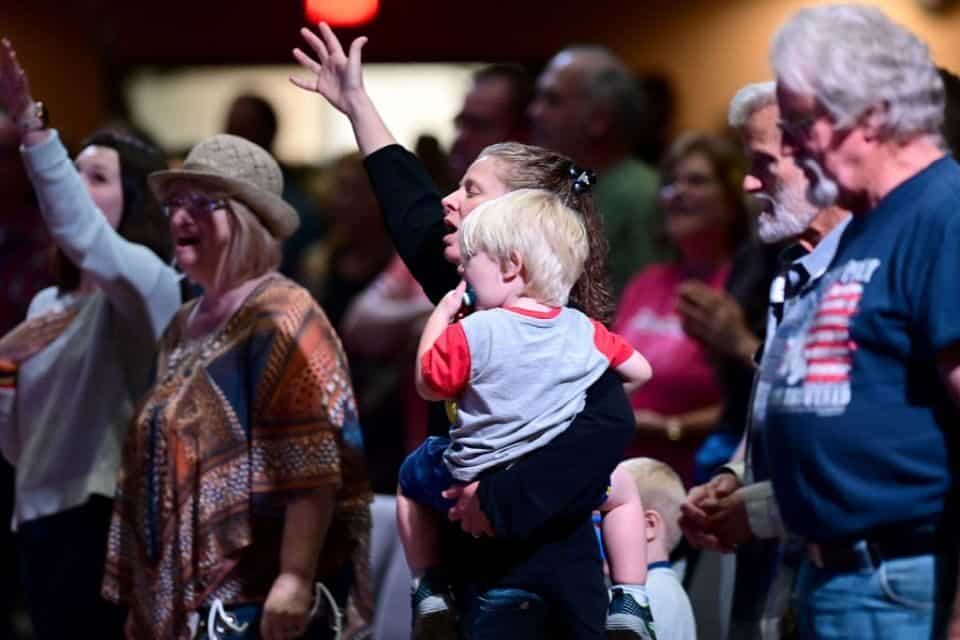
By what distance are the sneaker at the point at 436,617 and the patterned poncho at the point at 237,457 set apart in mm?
730

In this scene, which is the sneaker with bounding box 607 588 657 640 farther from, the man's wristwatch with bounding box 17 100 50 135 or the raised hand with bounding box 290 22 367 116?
the man's wristwatch with bounding box 17 100 50 135

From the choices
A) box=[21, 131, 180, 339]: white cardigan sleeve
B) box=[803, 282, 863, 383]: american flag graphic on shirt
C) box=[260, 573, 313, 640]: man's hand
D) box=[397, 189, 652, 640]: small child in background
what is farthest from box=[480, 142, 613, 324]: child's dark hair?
box=[21, 131, 180, 339]: white cardigan sleeve

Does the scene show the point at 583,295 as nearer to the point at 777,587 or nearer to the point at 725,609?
the point at 777,587

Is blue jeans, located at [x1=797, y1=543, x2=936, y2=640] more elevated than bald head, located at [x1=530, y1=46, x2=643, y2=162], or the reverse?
blue jeans, located at [x1=797, y1=543, x2=936, y2=640]

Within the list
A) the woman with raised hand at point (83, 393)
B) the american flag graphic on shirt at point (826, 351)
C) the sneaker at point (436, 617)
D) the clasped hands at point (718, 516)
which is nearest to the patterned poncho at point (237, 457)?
the woman with raised hand at point (83, 393)

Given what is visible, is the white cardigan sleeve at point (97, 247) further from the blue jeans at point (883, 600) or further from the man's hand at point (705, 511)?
the blue jeans at point (883, 600)

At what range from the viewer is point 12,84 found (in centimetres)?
406

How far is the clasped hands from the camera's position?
3.18 meters

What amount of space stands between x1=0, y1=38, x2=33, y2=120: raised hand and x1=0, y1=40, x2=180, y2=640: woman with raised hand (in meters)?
0.12

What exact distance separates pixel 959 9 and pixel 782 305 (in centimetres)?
495

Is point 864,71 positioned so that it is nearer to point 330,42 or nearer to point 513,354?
Result: point 513,354

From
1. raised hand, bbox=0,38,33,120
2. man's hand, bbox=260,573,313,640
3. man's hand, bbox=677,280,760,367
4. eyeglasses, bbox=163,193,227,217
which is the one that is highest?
raised hand, bbox=0,38,33,120

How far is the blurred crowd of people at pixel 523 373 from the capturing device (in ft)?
8.32

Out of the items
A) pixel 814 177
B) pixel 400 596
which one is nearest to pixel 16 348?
pixel 400 596
